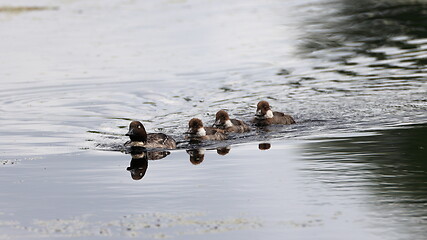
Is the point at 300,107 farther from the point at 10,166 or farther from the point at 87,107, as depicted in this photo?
the point at 10,166

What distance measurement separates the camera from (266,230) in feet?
27.8

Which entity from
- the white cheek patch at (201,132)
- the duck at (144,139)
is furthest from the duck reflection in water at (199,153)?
the white cheek patch at (201,132)

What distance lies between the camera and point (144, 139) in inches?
527

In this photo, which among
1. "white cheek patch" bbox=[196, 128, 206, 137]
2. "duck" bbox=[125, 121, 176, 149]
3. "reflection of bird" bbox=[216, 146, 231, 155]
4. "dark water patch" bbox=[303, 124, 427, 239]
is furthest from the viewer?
"white cheek patch" bbox=[196, 128, 206, 137]

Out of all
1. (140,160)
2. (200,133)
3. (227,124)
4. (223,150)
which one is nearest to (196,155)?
(223,150)

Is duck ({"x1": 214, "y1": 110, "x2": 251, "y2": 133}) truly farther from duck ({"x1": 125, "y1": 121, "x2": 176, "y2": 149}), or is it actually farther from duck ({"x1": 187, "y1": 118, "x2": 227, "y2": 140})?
duck ({"x1": 125, "y1": 121, "x2": 176, "y2": 149})

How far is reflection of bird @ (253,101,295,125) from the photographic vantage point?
1495 centimetres

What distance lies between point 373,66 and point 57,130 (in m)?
7.82

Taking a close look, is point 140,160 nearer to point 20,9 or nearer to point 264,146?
point 264,146

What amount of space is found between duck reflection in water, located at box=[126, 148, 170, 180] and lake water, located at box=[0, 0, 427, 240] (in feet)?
0.14

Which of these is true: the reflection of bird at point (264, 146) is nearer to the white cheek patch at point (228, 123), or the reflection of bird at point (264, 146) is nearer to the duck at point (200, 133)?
the duck at point (200, 133)

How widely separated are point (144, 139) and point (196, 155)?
105 centimetres

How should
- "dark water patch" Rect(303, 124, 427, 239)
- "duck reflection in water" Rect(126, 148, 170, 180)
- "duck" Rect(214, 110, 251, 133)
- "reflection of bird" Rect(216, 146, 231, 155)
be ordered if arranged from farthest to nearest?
"duck" Rect(214, 110, 251, 133)
"reflection of bird" Rect(216, 146, 231, 155)
"duck reflection in water" Rect(126, 148, 170, 180)
"dark water patch" Rect(303, 124, 427, 239)

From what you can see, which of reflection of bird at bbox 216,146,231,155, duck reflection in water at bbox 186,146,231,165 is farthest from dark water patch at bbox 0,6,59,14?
reflection of bird at bbox 216,146,231,155
